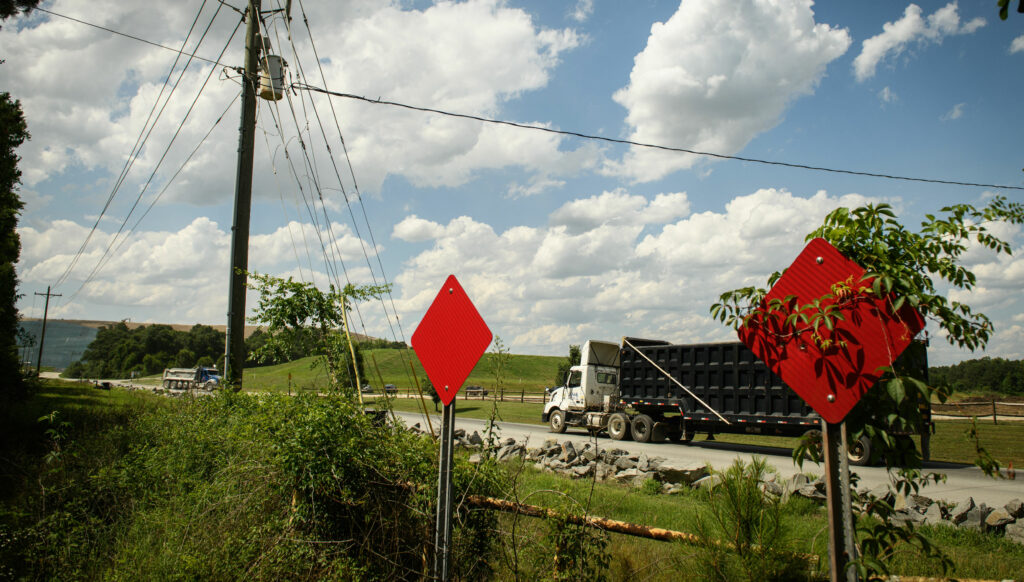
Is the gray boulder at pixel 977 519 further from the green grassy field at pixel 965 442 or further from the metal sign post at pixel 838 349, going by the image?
the metal sign post at pixel 838 349

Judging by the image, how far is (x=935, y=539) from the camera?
6.26m

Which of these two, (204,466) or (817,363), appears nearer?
(817,363)

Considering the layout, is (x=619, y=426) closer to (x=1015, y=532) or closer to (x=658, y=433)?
(x=658, y=433)

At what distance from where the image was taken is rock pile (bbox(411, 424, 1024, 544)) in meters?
6.43

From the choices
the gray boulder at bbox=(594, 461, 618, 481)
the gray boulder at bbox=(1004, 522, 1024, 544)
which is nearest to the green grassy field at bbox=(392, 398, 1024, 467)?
the gray boulder at bbox=(594, 461, 618, 481)

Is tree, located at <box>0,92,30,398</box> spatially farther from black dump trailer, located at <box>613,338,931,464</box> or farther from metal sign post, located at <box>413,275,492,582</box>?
black dump trailer, located at <box>613,338,931,464</box>

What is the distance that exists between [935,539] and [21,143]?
85.6 ft

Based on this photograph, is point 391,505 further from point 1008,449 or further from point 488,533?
point 1008,449

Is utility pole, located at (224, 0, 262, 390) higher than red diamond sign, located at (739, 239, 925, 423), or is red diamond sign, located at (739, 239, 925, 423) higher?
utility pole, located at (224, 0, 262, 390)

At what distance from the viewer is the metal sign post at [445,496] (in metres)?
3.07

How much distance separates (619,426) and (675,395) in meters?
2.55

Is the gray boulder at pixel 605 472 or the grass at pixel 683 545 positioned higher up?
the grass at pixel 683 545

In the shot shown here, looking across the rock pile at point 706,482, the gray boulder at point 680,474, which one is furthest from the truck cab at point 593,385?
the gray boulder at point 680,474

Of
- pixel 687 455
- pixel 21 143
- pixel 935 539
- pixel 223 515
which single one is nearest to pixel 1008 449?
pixel 687 455
